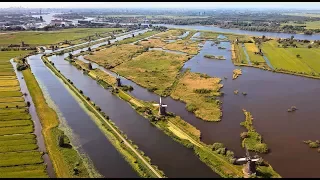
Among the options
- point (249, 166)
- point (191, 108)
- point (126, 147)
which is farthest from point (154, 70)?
point (249, 166)

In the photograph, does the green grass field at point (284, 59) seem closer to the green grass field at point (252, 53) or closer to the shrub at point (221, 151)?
the green grass field at point (252, 53)

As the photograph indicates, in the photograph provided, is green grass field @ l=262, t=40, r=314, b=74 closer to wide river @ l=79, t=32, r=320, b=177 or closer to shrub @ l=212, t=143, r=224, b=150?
wide river @ l=79, t=32, r=320, b=177

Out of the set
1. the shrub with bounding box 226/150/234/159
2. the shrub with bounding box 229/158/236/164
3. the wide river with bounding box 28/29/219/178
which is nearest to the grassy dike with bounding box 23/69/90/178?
the wide river with bounding box 28/29/219/178

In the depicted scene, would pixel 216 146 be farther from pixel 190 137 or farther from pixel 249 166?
pixel 249 166

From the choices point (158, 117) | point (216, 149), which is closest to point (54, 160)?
point (158, 117)

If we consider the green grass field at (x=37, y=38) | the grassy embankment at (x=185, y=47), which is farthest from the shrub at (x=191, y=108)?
the green grass field at (x=37, y=38)

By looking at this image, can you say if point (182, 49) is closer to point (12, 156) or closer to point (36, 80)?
point (36, 80)
